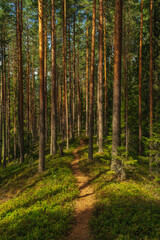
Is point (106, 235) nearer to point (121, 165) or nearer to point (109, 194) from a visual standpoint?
Answer: point (109, 194)

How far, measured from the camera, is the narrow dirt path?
5049 millimetres

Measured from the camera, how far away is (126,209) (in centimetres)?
560

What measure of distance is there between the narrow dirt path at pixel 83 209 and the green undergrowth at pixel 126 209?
0.28 m

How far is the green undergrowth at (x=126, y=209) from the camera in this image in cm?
461

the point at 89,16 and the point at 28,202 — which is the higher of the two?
the point at 89,16

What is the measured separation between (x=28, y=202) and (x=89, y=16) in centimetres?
2237

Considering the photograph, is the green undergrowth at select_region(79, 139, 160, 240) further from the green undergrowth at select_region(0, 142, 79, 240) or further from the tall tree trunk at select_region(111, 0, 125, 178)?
the green undergrowth at select_region(0, 142, 79, 240)

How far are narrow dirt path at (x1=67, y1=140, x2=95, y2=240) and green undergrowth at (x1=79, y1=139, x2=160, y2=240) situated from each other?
0.92 feet

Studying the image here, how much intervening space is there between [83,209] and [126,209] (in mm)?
1867

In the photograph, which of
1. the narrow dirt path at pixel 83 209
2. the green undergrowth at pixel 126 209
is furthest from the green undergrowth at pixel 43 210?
the green undergrowth at pixel 126 209

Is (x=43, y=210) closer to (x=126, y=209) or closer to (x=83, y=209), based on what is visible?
(x=83, y=209)

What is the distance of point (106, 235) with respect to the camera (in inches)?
183

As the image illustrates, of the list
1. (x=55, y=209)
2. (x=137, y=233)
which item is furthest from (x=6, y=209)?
(x=137, y=233)

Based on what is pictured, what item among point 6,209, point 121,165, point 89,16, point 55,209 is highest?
point 89,16
